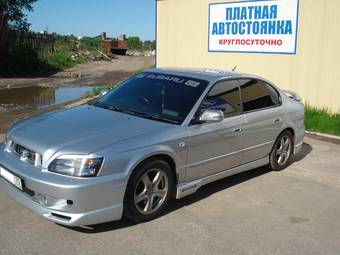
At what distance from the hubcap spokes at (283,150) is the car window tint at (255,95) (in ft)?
2.05

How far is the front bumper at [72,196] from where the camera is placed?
4082mm

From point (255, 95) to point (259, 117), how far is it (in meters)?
0.34

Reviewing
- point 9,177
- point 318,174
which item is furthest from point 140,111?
point 318,174

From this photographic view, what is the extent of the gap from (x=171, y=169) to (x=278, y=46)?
7.28m

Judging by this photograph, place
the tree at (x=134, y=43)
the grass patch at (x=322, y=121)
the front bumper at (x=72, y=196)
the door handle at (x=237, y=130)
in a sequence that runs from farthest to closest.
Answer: the tree at (x=134, y=43)
the grass patch at (x=322, y=121)
the door handle at (x=237, y=130)
the front bumper at (x=72, y=196)

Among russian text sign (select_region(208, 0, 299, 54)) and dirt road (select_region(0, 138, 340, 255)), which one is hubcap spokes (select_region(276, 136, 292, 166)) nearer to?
dirt road (select_region(0, 138, 340, 255))

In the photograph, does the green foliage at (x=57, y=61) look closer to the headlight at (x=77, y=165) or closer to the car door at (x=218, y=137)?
the car door at (x=218, y=137)

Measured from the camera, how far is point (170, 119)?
514cm

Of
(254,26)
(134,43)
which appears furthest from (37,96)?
(134,43)

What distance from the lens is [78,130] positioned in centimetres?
467

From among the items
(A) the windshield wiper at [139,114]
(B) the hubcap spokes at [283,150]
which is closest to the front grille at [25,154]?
(A) the windshield wiper at [139,114]

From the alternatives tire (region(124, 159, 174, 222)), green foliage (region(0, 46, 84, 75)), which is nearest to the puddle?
green foliage (region(0, 46, 84, 75))

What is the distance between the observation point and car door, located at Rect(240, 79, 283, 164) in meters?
6.03

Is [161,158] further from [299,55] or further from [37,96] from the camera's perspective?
[37,96]
